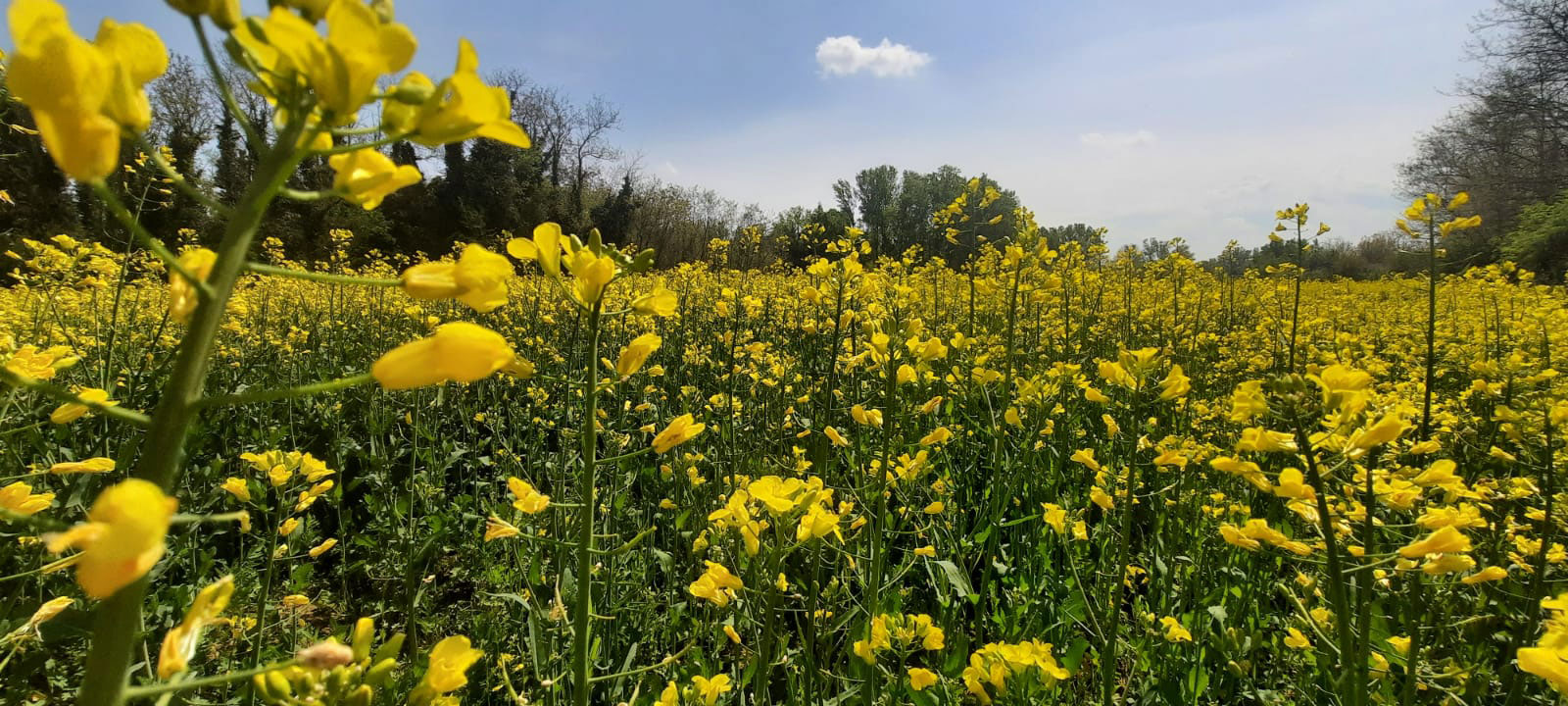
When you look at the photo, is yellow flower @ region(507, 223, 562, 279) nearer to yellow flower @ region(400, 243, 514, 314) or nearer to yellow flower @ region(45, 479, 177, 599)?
yellow flower @ region(400, 243, 514, 314)

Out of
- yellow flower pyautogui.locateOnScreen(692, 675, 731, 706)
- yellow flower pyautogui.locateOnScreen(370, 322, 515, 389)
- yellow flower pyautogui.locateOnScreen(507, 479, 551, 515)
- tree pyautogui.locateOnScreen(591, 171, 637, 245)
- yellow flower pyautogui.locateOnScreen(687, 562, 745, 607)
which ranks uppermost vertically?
tree pyautogui.locateOnScreen(591, 171, 637, 245)

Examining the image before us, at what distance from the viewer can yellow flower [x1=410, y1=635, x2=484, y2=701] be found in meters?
0.98

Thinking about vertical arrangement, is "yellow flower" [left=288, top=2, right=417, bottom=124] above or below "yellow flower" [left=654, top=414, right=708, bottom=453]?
above

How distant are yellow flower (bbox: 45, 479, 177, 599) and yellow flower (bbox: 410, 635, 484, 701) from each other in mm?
556

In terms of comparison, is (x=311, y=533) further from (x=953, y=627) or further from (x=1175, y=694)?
(x=1175, y=694)

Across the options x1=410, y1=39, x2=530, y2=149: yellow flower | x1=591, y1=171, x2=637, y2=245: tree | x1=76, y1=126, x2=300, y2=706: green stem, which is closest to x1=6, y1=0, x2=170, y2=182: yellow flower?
x1=76, y1=126, x2=300, y2=706: green stem

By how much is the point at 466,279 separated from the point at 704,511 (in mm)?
2839

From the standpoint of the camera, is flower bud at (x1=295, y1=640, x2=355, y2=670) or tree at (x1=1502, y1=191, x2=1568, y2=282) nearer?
flower bud at (x1=295, y1=640, x2=355, y2=670)

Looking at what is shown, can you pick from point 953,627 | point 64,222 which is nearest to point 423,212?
point 64,222

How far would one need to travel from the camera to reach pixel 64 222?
13.5 metres

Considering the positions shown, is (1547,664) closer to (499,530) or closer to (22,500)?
(499,530)

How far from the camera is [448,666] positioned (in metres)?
1.02

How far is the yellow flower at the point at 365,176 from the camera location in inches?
28.8

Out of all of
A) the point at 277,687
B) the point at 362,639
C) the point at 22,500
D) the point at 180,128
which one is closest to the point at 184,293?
the point at 277,687
